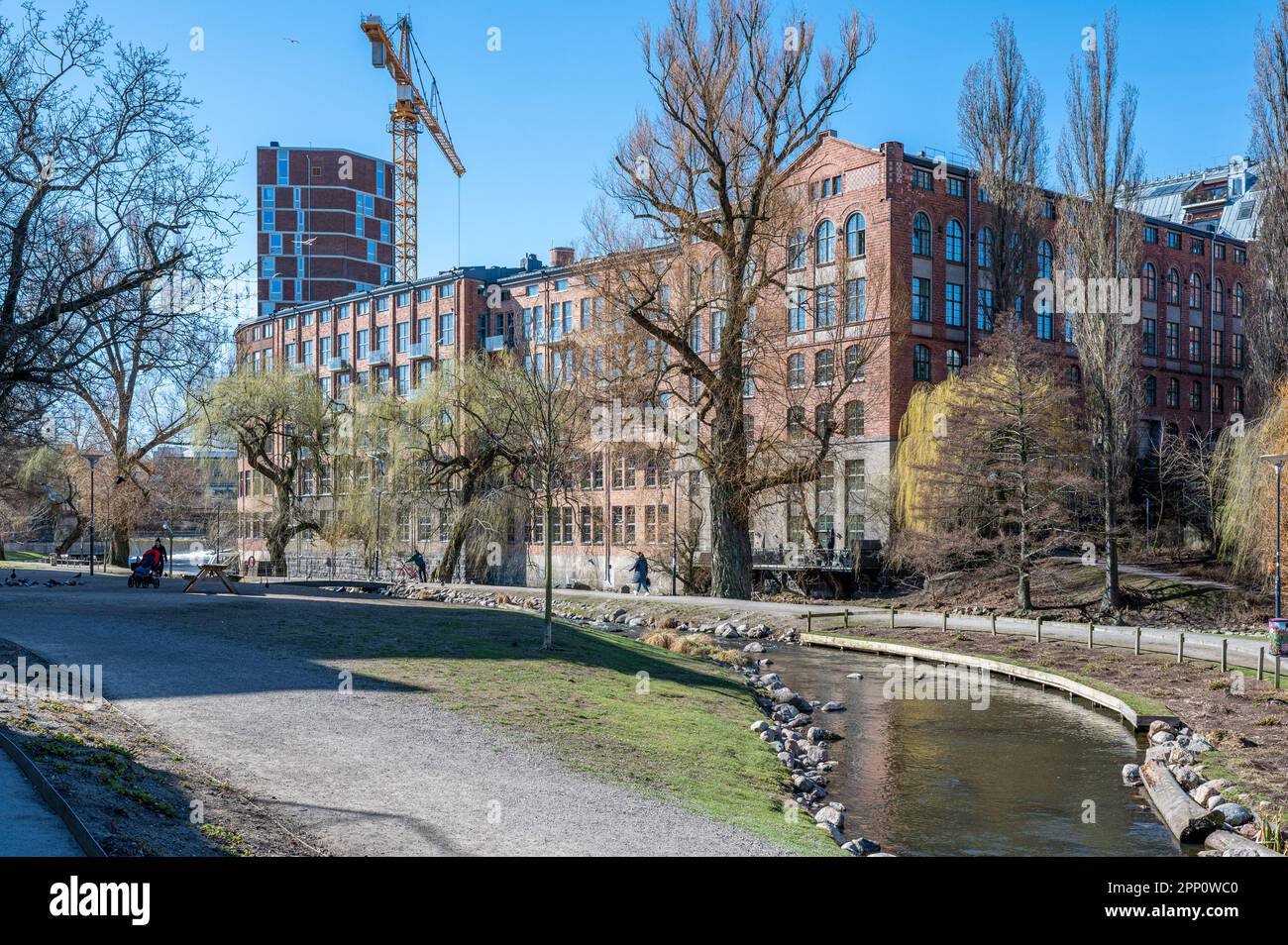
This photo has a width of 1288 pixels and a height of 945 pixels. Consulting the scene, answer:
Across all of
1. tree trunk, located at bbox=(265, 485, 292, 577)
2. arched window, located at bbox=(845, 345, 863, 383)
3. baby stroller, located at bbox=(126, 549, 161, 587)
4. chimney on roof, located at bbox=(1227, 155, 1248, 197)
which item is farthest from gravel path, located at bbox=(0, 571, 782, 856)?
chimney on roof, located at bbox=(1227, 155, 1248, 197)

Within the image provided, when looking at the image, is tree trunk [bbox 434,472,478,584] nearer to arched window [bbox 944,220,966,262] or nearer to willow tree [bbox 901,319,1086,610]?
willow tree [bbox 901,319,1086,610]

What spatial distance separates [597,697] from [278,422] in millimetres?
41881

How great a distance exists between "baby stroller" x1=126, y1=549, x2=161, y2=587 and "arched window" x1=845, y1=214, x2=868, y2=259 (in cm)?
3314

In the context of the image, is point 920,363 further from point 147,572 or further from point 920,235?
point 147,572

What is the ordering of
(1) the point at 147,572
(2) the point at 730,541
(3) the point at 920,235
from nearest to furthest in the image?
(1) the point at 147,572 → (2) the point at 730,541 → (3) the point at 920,235

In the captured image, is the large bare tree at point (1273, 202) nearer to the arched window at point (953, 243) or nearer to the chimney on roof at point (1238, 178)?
the arched window at point (953, 243)

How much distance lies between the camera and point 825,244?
51906 millimetres

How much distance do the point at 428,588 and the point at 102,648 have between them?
27724 millimetres

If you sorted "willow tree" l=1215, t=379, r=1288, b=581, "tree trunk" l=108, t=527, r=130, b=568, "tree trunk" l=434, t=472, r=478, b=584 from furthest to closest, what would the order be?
"tree trunk" l=108, t=527, r=130, b=568 → "tree trunk" l=434, t=472, r=478, b=584 → "willow tree" l=1215, t=379, r=1288, b=581

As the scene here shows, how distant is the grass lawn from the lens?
1221 cm

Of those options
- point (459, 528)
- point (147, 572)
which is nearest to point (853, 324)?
point (459, 528)

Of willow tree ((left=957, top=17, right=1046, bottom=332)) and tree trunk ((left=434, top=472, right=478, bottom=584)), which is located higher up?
willow tree ((left=957, top=17, right=1046, bottom=332))

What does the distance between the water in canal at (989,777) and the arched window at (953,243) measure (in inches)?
1278

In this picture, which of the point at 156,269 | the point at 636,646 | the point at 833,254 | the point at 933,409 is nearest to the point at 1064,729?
the point at 636,646
